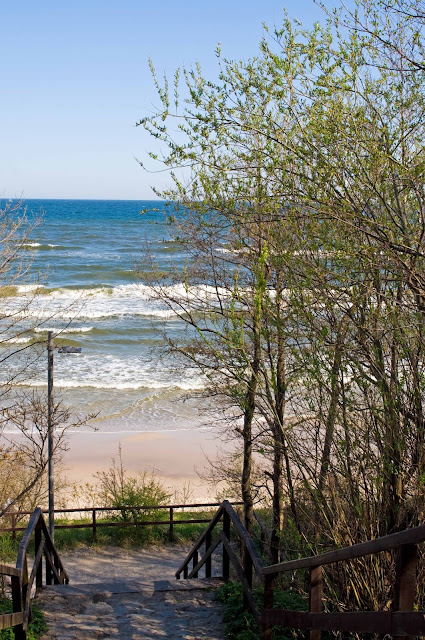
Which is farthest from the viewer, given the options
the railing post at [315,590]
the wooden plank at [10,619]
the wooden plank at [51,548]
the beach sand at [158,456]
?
the beach sand at [158,456]

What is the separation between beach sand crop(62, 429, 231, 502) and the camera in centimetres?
1645

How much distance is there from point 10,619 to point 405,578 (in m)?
2.86

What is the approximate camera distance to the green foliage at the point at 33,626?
5.09m

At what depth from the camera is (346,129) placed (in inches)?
194

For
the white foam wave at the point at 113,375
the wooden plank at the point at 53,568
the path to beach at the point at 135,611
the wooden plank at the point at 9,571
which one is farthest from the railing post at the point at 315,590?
the white foam wave at the point at 113,375

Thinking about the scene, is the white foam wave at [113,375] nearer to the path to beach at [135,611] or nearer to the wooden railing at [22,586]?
the path to beach at [135,611]

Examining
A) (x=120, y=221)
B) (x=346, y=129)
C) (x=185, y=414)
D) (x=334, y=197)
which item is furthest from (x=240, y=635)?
(x=120, y=221)

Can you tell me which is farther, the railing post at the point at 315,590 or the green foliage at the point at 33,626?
the green foliage at the point at 33,626

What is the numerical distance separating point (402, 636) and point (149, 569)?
9.64 m

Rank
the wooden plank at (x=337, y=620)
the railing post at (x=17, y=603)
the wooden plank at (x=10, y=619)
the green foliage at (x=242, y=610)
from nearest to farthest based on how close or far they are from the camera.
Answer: the wooden plank at (x=337, y=620), the wooden plank at (x=10, y=619), the railing post at (x=17, y=603), the green foliage at (x=242, y=610)

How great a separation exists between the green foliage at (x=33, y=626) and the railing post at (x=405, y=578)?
3.47m

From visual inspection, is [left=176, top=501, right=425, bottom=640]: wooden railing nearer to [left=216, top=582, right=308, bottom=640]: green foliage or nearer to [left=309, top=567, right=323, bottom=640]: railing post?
[left=309, top=567, right=323, bottom=640]: railing post

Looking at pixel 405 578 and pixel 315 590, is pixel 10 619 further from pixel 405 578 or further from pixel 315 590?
pixel 405 578

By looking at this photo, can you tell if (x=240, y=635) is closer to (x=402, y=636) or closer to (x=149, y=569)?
(x=402, y=636)
